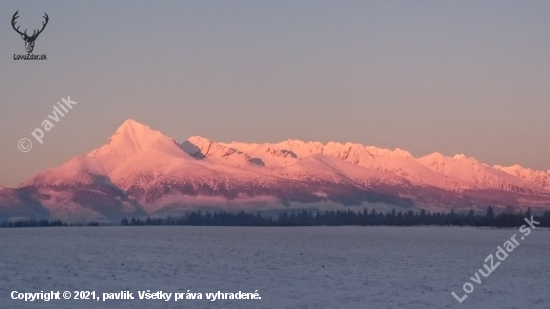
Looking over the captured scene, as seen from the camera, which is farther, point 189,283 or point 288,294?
point 189,283

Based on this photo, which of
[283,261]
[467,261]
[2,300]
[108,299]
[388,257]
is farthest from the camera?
[388,257]

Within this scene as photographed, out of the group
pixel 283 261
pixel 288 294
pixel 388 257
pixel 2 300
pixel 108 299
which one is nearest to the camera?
pixel 2 300

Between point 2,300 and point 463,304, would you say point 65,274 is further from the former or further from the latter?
point 463,304

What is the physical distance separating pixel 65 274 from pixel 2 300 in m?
9.69

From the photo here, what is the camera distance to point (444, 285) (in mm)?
39844

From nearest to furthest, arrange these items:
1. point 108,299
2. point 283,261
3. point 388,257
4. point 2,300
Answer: point 2,300 < point 108,299 < point 283,261 < point 388,257

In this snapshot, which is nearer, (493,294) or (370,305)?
(370,305)

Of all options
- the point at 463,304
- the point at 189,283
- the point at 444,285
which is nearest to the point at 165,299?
the point at 189,283

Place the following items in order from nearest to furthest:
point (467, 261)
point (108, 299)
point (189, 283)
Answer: point (108, 299) → point (189, 283) → point (467, 261)

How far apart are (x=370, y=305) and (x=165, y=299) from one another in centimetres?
A: 909

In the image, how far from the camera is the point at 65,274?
38969mm

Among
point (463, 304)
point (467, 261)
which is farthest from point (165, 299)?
point (467, 261)

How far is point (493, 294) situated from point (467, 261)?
22.3 meters

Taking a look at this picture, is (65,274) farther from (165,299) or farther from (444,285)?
(444,285)
